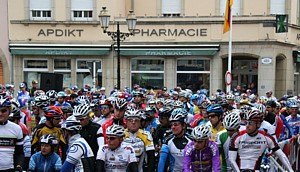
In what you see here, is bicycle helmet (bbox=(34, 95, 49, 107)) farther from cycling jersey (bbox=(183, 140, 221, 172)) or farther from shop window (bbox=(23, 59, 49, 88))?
shop window (bbox=(23, 59, 49, 88))

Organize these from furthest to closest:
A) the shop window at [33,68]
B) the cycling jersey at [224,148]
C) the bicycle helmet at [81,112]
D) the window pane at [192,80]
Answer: the shop window at [33,68], the window pane at [192,80], the cycling jersey at [224,148], the bicycle helmet at [81,112]

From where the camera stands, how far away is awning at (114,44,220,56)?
2620cm

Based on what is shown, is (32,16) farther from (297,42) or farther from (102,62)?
(297,42)

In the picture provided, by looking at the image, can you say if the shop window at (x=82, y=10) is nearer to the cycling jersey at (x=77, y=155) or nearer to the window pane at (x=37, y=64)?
the window pane at (x=37, y=64)

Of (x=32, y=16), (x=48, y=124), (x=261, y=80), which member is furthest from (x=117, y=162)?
(x=32, y=16)

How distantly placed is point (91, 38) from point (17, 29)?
4.41m

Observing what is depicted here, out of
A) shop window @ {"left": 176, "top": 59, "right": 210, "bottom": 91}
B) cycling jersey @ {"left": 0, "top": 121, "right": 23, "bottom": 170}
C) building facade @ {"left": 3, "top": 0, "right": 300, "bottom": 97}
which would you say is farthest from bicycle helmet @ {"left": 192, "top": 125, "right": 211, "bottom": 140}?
shop window @ {"left": 176, "top": 59, "right": 210, "bottom": 91}

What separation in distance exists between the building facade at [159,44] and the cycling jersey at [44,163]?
1986 cm

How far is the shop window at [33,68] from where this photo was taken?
28.0 metres

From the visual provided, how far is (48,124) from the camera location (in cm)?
738

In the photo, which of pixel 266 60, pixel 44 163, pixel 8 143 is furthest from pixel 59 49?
pixel 44 163

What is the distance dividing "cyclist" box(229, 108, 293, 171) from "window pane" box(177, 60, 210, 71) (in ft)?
65.8

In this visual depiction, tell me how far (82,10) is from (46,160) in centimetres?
2230

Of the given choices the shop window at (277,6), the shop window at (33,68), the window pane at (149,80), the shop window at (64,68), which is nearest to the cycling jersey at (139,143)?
the window pane at (149,80)
